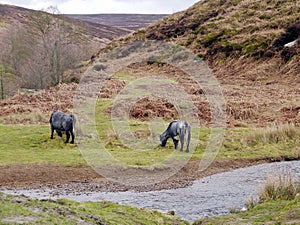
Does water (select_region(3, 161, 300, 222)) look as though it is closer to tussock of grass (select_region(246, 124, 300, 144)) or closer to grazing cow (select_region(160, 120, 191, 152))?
grazing cow (select_region(160, 120, 191, 152))

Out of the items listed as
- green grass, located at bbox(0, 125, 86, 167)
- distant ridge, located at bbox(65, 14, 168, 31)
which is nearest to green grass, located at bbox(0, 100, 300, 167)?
green grass, located at bbox(0, 125, 86, 167)

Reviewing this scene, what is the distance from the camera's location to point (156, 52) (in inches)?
2413

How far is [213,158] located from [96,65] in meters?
34.2

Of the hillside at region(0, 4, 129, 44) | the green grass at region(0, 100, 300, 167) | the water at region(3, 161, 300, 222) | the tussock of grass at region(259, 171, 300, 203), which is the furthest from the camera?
the hillside at region(0, 4, 129, 44)

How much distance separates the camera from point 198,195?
1722cm

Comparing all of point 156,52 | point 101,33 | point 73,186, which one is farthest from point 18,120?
point 101,33

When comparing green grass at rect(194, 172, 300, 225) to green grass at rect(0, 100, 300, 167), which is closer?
green grass at rect(194, 172, 300, 225)

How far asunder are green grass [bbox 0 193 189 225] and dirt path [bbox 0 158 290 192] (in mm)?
5366

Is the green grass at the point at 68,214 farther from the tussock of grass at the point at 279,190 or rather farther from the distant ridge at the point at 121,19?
the distant ridge at the point at 121,19

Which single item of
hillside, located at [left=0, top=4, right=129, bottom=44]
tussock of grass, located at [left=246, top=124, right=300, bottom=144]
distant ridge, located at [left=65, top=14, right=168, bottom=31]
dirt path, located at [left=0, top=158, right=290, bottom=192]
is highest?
distant ridge, located at [left=65, top=14, right=168, bottom=31]

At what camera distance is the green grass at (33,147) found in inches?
838

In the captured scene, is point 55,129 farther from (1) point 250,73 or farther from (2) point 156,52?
(2) point 156,52

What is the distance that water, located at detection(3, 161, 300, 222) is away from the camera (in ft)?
49.7

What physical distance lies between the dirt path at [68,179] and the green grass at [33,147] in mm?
698
